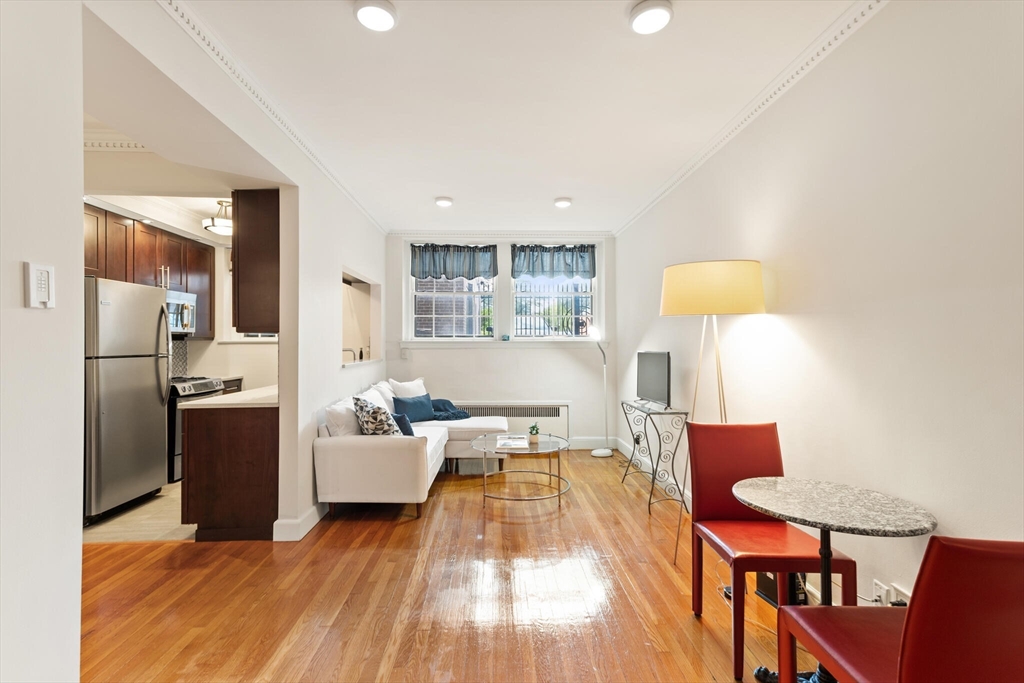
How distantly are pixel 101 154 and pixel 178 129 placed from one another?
1388mm

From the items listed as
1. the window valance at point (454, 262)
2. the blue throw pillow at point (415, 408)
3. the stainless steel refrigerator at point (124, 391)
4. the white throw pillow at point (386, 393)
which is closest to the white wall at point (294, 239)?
the white throw pillow at point (386, 393)

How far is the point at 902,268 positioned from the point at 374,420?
317 centimetres

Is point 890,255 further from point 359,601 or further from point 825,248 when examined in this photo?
point 359,601

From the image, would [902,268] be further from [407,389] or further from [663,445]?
[407,389]

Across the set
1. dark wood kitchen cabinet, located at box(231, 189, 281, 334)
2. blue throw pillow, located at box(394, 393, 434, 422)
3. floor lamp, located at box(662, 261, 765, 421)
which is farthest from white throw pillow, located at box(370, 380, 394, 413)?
floor lamp, located at box(662, 261, 765, 421)

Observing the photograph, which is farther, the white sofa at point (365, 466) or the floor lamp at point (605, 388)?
the floor lamp at point (605, 388)

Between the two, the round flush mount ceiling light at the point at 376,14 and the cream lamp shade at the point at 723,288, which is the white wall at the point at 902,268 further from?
the round flush mount ceiling light at the point at 376,14

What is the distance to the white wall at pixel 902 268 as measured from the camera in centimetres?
146

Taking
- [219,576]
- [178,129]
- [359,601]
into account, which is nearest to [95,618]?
[219,576]

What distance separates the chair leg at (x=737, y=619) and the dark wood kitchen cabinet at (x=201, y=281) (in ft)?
18.3

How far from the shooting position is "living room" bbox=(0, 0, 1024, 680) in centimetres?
140

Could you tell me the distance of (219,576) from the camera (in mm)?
2689

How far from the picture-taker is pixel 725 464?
2.23m

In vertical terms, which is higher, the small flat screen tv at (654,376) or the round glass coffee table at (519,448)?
the small flat screen tv at (654,376)
